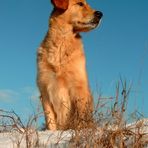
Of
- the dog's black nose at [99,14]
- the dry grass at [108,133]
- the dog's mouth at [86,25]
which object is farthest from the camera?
the dog's black nose at [99,14]

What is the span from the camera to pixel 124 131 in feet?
14.9

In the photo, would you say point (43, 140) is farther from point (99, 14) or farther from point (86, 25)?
point (99, 14)

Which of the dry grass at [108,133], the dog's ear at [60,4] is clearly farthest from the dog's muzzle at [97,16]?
the dry grass at [108,133]

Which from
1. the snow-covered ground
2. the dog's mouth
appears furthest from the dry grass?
the dog's mouth

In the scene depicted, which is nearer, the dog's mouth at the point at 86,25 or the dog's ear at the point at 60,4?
the dog's mouth at the point at 86,25

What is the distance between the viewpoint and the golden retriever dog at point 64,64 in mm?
8094

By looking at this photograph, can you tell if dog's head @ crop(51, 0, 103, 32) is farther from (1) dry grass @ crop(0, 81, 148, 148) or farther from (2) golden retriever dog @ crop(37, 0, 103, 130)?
(1) dry grass @ crop(0, 81, 148, 148)

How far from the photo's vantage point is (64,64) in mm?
8508

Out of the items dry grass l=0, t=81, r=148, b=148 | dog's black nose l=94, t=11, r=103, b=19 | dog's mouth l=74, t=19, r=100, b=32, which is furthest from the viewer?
dog's black nose l=94, t=11, r=103, b=19

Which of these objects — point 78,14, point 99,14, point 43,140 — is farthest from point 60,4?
point 43,140

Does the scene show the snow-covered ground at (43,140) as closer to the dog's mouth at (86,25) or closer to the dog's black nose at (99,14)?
the dog's mouth at (86,25)

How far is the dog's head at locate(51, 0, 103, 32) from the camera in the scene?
9.24 meters

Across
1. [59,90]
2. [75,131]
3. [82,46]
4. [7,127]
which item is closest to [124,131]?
[75,131]

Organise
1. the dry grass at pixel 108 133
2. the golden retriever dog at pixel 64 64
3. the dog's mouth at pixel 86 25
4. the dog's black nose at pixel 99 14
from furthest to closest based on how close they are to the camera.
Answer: the dog's black nose at pixel 99 14
the dog's mouth at pixel 86 25
the golden retriever dog at pixel 64 64
the dry grass at pixel 108 133
